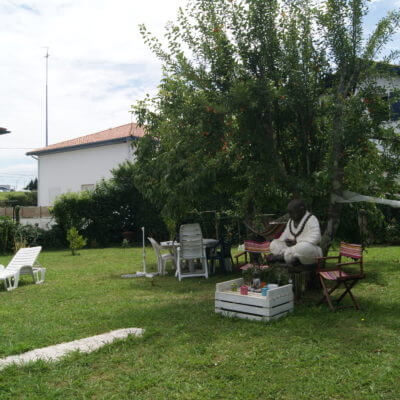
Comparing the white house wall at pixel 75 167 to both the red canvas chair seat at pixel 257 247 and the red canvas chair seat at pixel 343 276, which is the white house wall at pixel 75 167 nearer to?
the red canvas chair seat at pixel 257 247

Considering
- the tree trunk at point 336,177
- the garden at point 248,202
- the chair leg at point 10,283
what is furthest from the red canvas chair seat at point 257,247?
the chair leg at point 10,283

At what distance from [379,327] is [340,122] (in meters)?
3.21

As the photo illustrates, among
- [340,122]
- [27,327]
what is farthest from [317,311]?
[27,327]

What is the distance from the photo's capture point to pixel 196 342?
5.09 meters

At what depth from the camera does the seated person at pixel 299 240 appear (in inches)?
272

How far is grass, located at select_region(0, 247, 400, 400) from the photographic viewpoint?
12.6 ft

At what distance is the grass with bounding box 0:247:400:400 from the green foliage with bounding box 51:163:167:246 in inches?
405

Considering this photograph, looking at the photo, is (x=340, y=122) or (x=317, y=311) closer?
(x=317, y=311)

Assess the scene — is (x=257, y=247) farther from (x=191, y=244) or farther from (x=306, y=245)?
(x=306, y=245)

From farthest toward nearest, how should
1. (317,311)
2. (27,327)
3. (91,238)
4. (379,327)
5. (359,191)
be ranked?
(91,238) → (359,191) → (317,311) → (27,327) → (379,327)

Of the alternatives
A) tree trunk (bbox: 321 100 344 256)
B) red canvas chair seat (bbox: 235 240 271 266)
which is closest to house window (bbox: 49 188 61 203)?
red canvas chair seat (bbox: 235 240 271 266)

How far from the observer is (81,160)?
1099 inches

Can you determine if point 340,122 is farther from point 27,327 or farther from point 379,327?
point 27,327

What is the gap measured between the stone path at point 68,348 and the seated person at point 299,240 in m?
2.69
